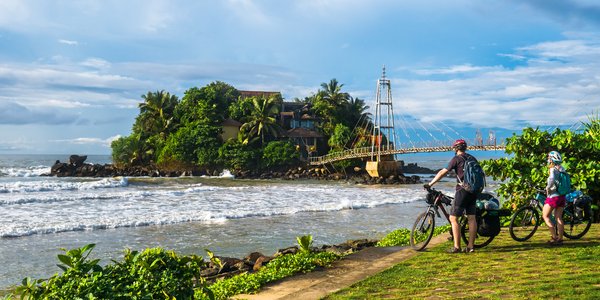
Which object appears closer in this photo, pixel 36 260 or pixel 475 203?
pixel 475 203

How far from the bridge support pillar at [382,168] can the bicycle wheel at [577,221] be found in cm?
4004

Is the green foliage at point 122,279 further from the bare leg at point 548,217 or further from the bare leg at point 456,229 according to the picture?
the bare leg at point 548,217

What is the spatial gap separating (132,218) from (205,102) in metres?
41.0

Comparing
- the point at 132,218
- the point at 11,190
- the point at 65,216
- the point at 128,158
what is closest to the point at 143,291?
the point at 132,218

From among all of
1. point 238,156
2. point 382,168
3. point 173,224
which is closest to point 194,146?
point 238,156

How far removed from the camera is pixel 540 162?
34.6 ft

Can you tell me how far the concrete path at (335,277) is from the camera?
5707mm

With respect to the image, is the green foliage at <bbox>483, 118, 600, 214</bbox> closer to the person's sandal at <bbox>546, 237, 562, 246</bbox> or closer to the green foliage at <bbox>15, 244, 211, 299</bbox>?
the person's sandal at <bbox>546, 237, 562, 246</bbox>

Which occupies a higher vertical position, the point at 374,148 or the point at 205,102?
the point at 205,102

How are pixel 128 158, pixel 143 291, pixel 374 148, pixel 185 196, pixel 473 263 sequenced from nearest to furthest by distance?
pixel 143 291, pixel 473 263, pixel 185 196, pixel 374 148, pixel 128 158

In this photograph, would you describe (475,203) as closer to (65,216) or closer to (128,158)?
(65,216)

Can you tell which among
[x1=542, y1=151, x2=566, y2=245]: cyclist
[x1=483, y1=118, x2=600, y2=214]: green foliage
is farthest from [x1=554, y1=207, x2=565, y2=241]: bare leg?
[x1=483, y1=118, x2=600, y2=214]: green foliage

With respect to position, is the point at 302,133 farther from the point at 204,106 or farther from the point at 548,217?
the point at 548,217

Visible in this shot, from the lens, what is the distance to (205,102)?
56438 millimetres
